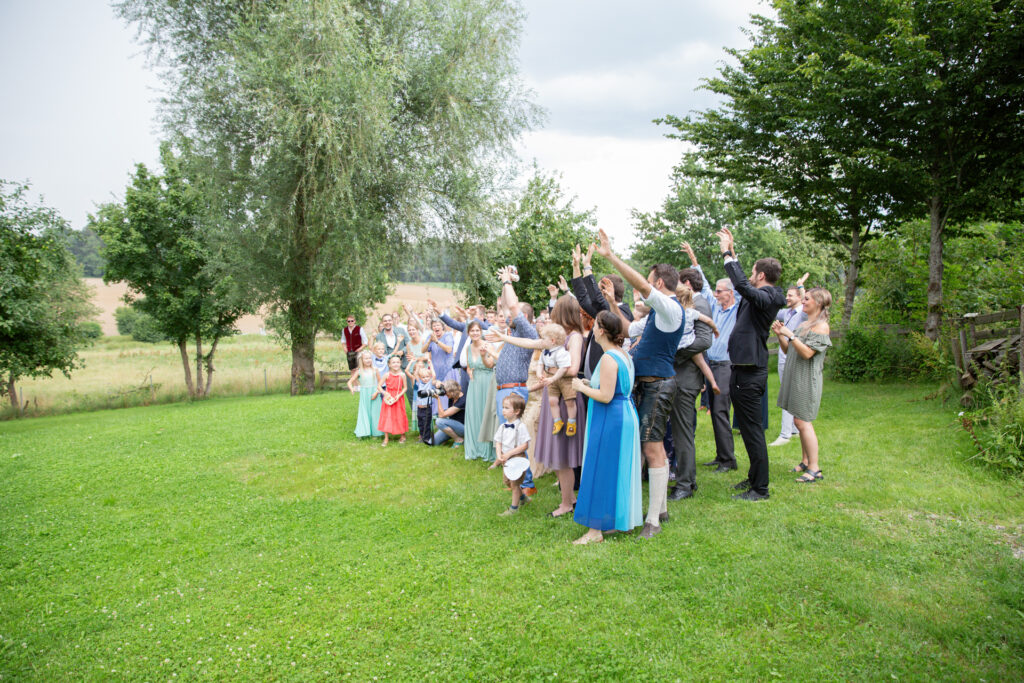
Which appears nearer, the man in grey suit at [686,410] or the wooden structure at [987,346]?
the man in grey suit at [686,410]

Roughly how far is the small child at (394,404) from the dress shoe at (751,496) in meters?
5.74

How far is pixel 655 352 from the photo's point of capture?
5.07 metres

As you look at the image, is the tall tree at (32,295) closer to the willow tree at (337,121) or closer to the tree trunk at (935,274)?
the willow tree at (337,121)

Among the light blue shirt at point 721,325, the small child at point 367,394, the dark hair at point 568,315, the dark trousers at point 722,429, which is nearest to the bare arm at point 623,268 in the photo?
the dark hair at point 568,315

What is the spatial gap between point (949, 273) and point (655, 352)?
1267cm

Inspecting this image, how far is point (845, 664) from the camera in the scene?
3.19 m

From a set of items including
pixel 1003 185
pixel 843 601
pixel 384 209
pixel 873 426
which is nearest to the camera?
pixel 843 601

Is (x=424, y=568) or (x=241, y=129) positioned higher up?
(x=241, y=129)

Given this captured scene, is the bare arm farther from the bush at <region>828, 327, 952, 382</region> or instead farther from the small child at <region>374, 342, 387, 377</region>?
the bush at <region>828, 327, 952, 382</region>

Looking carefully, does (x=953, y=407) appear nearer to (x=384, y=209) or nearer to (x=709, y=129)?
(x=709, y=129)

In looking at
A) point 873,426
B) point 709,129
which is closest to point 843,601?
point 873,426

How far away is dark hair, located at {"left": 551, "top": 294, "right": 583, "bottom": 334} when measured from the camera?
573 cm

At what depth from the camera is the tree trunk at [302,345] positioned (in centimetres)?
2073

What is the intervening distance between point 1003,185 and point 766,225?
22033 millimetres
